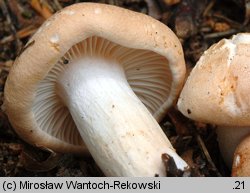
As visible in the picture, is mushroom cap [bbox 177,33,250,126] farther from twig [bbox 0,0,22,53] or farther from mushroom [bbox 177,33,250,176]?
twig [bbox 0,0,22,53]

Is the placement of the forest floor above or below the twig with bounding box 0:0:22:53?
below

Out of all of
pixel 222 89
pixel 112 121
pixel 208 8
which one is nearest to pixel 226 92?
pixel 222 89

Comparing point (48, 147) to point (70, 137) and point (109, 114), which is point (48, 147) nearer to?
point (70, 137)

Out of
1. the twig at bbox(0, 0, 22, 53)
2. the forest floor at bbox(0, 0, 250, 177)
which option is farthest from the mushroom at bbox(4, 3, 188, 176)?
the twig at bbox(0, 0, 22, 53)

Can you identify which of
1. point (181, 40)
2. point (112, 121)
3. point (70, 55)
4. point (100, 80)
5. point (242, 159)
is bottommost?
point (242, 159)

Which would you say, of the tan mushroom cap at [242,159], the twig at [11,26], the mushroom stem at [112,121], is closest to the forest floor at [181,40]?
the twig at [11,26]

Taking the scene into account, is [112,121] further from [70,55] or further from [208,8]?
[208,8]

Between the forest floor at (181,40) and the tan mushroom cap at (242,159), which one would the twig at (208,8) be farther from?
the tan mushroom cap at (242,159)

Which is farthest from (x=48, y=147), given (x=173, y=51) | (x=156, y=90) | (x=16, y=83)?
→ (x=173, y=51)
